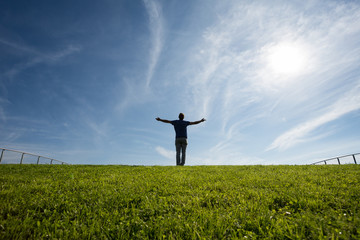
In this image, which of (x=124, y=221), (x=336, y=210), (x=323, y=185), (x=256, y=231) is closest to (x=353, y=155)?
(x=323, y=185)

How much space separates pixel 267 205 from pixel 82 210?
12.5ft

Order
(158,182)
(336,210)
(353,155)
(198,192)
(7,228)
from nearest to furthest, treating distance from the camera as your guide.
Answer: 1. (7,228)
2. (336,210)
3. (198,192)
4. (158,182)
5. (353,155)

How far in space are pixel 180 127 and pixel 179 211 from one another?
8541 mm

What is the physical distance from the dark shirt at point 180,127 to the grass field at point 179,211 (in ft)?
21.9

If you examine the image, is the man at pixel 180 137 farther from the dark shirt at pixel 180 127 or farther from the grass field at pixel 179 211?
the grass field at pixel 179 211

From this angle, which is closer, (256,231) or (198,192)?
→ (256,231)

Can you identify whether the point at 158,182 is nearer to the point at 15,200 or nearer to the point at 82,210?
the point at 82,210

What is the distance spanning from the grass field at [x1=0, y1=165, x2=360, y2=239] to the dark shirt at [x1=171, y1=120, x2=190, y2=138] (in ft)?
21.9

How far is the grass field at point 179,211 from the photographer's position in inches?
120

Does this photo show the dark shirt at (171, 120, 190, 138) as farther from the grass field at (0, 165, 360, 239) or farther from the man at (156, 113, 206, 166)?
the grass field at (0, 165, 360, 239)

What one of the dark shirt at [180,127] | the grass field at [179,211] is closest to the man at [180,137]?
the dark shirt at [180,127]

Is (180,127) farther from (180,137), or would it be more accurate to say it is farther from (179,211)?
(179,211)

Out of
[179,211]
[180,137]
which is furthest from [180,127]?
[179,211]

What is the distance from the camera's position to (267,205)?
411 centimetres
